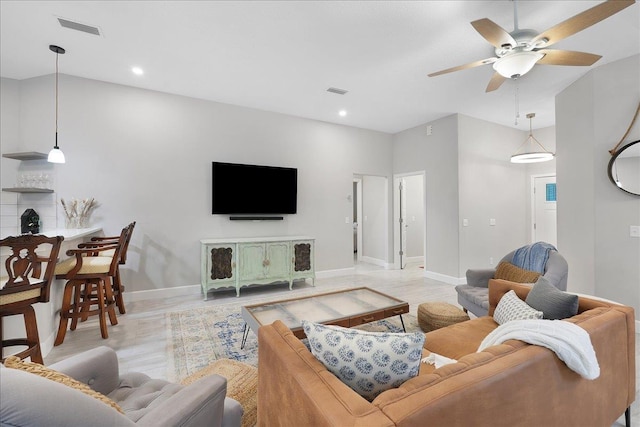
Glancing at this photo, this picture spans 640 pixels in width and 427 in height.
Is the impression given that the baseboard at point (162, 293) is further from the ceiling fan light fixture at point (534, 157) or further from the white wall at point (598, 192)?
the ceiling fan light fixture at point (534, 157)

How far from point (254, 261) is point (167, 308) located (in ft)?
4.22

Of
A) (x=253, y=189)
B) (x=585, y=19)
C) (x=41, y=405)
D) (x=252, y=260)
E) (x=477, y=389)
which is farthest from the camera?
(x=253, y=189)

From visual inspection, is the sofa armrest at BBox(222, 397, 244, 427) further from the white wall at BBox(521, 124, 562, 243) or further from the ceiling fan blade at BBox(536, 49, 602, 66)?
the white wall at BBox(521, 124, 562, 243)

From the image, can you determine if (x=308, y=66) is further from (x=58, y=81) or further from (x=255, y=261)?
(x=58, y=81)

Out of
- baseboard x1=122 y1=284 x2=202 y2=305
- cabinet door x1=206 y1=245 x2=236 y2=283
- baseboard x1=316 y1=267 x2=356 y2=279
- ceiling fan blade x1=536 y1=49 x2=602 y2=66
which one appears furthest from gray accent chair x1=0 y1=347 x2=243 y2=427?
baseboard x1=316 y1=267 x2=356 y2=279

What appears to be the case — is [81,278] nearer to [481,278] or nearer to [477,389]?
[477,389]

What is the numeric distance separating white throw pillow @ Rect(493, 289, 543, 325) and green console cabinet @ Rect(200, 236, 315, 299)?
3049 millimetres

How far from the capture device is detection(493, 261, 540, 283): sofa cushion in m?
2.79

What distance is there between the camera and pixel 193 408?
97 cm

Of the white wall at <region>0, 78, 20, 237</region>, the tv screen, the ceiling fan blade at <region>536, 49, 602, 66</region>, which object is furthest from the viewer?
the tv screen

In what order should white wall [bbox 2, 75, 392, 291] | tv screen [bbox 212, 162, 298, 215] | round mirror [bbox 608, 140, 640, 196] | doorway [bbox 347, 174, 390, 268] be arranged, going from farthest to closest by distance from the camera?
doorway [bbox 347, 174, 390, 268] < tv screen [bbox 212, 162, 298, 215] < white wall [bbox 2, 75, 392, 291] < round mirror [bbox 608, 140, 640, 196]

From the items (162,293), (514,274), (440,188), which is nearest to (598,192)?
(514,274)

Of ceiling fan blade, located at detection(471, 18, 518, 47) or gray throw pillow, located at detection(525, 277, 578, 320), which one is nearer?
gray throw pillow, located at detection(525, 277, 578, 320)

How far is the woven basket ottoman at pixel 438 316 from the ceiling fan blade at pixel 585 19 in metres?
2.34
